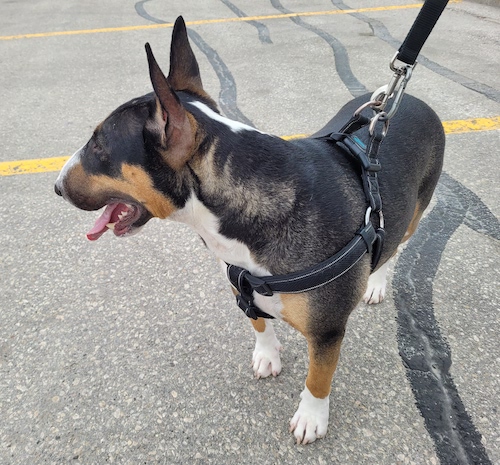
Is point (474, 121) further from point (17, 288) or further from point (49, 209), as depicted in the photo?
point (17, 288)

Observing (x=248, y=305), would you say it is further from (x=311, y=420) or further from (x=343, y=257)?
(x=311, y=420)

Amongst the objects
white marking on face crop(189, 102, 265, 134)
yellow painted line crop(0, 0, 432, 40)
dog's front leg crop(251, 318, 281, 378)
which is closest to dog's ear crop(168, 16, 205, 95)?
white marking on face crop(189, 102, 265, 134)

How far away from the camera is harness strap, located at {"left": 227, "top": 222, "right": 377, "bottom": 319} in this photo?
168 centimetres

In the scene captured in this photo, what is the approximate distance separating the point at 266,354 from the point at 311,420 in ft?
1.32

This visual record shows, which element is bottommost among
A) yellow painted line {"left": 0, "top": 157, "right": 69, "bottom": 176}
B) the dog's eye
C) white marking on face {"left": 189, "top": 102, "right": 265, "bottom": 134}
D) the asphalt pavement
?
yellow painted line {"left": 0, "top": 157, "right": 69, "bottom": 176}

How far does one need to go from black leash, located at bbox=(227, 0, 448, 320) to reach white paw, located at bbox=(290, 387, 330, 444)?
474 millimetres

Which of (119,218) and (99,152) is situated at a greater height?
(99,152)

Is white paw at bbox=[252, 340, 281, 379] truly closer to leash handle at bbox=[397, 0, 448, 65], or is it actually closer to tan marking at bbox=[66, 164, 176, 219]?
tan marking at bbox=[66, 164, 176, 219]

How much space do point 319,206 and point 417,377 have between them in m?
1.20

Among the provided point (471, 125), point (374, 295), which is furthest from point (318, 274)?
point (471, 125)

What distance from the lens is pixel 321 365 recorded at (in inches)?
75.2

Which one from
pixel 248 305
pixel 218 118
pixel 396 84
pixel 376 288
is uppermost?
pixel 396 84

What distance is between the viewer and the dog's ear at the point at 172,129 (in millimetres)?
1442

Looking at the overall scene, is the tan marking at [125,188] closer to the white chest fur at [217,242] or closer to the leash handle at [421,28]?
the white chest fur at [217,242]
